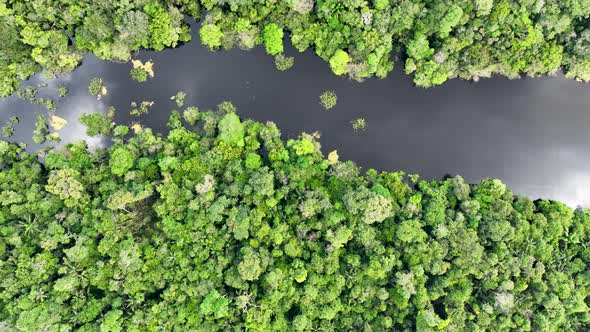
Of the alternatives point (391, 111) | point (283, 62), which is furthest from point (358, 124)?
point (283, 62)

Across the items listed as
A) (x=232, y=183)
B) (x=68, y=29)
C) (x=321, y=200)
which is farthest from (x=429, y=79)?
(x=68, y=29)

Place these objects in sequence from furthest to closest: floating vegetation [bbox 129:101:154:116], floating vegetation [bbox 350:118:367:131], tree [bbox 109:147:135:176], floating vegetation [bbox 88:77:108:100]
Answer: floating vegetation [bbox 350:118:367:131], floating vegetation [bbox 129:101:154:116], floating vegetation [bbox 88:77:108:100], tree [bbox 109:147:135:176]

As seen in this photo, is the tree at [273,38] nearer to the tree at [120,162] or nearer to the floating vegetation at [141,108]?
the floating vegetation at [141,108]

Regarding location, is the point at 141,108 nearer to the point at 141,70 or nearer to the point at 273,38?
the point at 141,70

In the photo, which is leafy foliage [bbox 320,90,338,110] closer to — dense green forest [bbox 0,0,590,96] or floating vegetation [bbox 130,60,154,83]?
dense green forest [bbox 0,0,590,96]

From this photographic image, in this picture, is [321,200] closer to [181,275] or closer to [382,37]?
[181,275]

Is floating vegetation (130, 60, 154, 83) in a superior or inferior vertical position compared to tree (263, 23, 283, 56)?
inferior

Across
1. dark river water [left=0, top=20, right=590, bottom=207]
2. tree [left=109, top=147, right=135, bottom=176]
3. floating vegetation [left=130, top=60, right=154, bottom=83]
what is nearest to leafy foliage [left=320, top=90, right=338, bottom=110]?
dark river water [left=0, top=20, right=590, bottom=207]
